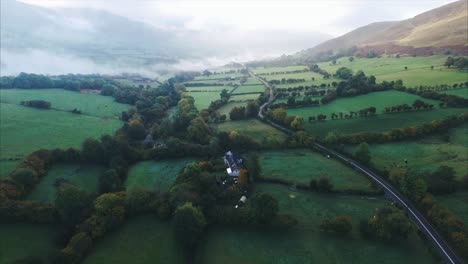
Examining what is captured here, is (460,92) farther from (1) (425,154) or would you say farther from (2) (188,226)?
(2) (188,226)

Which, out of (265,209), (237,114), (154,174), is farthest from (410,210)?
(237,114)

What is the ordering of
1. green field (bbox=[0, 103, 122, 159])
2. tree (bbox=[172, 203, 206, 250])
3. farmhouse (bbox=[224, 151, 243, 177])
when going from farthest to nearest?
green field (bbox=[0, 103, 122, 159]), farmhouse (bbox=[224, 151, 243, 177]), tree (bbox=[172, 203, 206, 250])

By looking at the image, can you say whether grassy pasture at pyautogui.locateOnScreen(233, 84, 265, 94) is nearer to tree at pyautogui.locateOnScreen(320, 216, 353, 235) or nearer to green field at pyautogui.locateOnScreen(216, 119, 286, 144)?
green field at pyautogui.locateOnScreen(216, 119, 286, 144)

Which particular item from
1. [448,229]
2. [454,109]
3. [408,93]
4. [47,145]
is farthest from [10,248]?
[408,93]

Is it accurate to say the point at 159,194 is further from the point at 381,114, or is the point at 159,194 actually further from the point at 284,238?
the point at 381,114

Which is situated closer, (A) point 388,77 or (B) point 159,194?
(B) point 159,194

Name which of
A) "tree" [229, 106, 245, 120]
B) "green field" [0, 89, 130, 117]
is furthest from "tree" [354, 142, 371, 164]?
"green field" [0, 89, 130, 117]
